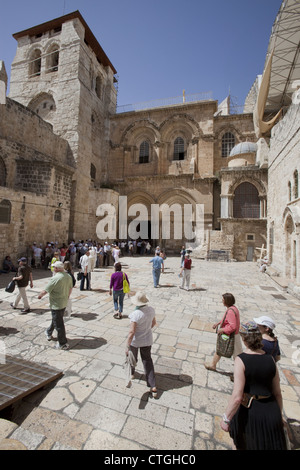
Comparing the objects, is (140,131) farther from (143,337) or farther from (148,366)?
(148,366)

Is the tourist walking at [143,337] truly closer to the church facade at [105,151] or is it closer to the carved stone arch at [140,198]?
the church facade at [105,151]

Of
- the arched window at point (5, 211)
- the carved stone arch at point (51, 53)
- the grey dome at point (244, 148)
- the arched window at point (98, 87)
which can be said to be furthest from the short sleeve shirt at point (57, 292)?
the arched window at point (98, 87)

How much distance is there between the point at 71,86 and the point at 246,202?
17089 millimetres

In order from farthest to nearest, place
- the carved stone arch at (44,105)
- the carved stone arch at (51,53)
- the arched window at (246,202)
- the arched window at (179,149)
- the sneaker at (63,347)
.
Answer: the arched window at (179,149), the carved stone arch at (51,53), the carved stone arch at (44,105), the arched window at (246,202), the sneaker at (63,347)

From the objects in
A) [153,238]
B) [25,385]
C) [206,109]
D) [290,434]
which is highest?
[206,109]

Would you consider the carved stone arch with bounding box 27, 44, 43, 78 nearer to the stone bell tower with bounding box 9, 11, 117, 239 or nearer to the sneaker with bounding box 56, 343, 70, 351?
the stone bell tower with bounding box 9, 11, 117, 239

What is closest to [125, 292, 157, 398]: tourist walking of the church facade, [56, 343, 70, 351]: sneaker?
[56, 343, 70, 351]: sneaker

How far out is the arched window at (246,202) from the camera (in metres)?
17.7

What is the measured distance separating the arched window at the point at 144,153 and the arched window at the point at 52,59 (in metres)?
9.92

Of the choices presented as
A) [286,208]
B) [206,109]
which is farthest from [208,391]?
[206,109]

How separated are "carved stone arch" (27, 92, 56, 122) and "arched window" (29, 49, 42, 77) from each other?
9.09 ft
